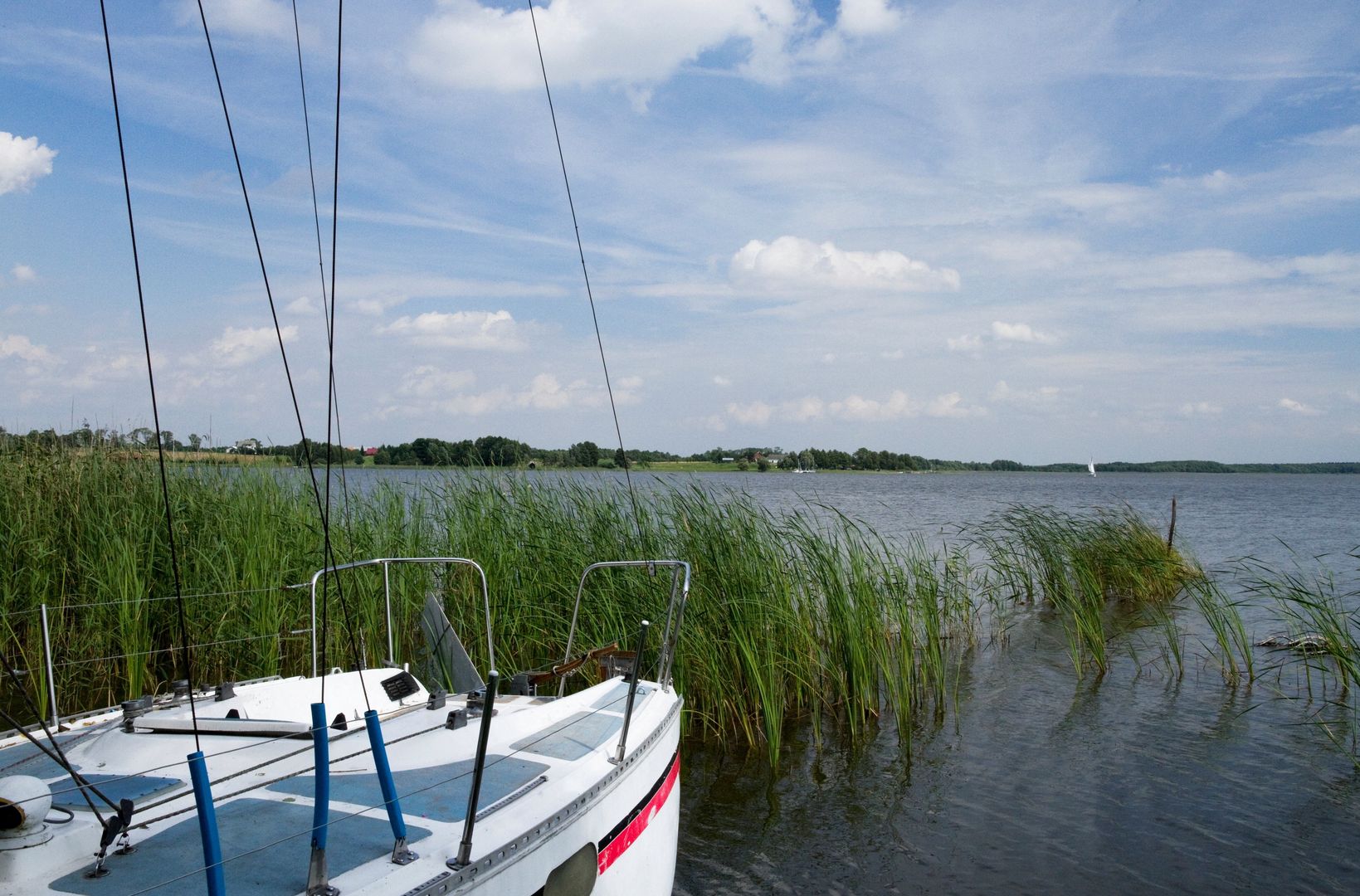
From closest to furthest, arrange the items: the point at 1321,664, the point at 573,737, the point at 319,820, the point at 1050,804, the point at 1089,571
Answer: the point at 319,820
the point at 573,737
the point at 1050,804
the point at 1321,664
the point at 1089,571

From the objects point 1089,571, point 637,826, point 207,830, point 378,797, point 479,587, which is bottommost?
point 637,826

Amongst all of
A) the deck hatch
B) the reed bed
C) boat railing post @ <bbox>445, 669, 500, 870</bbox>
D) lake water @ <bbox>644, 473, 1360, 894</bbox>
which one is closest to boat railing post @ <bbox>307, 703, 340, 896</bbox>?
boat railing post @ <bbox>445, 669, 500, 870</bbox>

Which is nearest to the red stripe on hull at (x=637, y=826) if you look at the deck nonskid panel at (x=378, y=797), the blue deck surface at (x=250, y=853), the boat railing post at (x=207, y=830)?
the deck nonskid panel at (x=378, y=797)

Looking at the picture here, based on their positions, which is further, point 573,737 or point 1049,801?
point 1049,801

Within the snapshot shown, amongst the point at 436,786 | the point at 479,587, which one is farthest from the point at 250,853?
the point at 479,587

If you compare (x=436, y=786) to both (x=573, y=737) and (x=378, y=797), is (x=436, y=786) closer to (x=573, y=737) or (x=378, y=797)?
(x=378, y=797)

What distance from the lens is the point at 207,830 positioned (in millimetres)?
2287

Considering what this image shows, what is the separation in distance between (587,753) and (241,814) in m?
1.32

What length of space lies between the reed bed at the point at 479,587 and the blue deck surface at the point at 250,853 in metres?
4.02

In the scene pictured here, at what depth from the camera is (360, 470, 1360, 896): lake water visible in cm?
579

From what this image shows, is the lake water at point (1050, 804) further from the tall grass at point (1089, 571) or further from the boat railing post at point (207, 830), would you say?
the boat railing post at point (207, 830)

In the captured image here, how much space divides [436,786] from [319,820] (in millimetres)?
900

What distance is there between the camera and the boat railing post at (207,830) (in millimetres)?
2260

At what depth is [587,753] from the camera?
3.82 m
